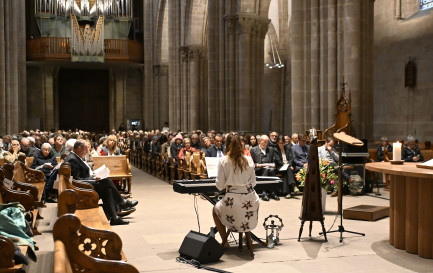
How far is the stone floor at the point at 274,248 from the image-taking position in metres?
6.39

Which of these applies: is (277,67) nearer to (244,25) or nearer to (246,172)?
(244,25)

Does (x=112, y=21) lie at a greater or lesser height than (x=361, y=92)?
greater

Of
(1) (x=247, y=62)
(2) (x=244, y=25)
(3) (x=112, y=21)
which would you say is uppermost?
(3) (x=112, y=21)

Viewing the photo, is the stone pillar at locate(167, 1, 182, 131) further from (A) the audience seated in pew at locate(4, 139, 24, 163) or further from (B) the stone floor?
(B) the stone floor

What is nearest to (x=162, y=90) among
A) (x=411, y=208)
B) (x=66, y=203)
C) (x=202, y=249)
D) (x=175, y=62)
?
(x=175, y=62)

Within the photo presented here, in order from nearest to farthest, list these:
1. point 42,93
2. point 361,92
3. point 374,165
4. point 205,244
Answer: point 205,244, point 374,165, point 361,92, point 42,93

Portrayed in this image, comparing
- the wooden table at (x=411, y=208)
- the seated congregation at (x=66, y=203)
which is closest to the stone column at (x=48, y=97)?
the seated congregation at (x=66, y=203)

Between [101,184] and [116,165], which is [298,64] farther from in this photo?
[101,184]

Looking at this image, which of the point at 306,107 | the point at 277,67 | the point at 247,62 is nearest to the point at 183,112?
the point at 277,67

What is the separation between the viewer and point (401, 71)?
69.8ft

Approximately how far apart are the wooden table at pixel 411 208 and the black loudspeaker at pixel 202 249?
2305 mm

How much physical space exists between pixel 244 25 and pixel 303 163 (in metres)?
10.1

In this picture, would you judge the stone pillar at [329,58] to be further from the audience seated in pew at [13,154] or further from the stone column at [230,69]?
the audience seated in pew at [13,154]

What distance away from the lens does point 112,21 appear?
127ft
